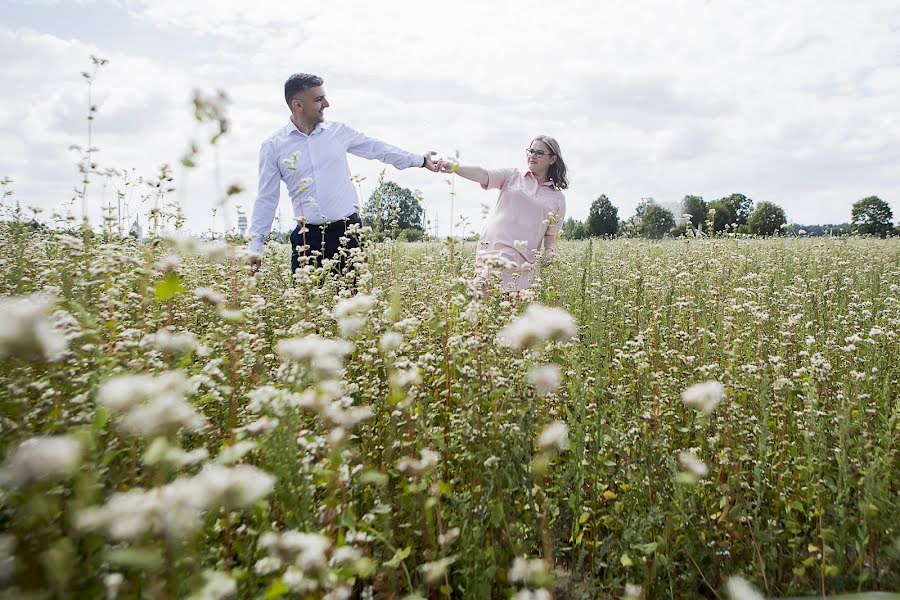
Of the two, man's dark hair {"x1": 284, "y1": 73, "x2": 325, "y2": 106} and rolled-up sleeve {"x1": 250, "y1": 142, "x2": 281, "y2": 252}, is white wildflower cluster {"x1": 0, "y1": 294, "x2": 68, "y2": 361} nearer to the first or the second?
rolled-up sleeve {"x1": 250, "y1": 142, "x2": 281, "y2": 252}

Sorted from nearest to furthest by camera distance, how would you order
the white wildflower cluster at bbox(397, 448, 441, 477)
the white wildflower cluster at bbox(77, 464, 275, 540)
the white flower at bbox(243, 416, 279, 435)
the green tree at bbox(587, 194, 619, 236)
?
the white wildflower cluster at bbox(77, 464, 275, 540) < the white flower at bbox(243, 416, 279, 435) < the white wildflower cluster at bbox(397, 448, 441, 477) < the green tree at bbox(587, 194, 619, 236)

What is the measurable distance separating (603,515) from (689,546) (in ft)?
1.44

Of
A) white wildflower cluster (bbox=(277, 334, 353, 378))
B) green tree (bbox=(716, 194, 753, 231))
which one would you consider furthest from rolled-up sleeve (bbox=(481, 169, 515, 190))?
green tree (bbox=(716, 194, 753, 231))

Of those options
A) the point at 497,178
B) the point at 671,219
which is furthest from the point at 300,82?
the point at 671,219

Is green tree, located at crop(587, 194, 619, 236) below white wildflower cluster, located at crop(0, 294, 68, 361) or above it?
above

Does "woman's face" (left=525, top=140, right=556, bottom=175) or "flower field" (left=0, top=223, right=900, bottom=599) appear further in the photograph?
"woman's face" (left=525, top=140, right=556, bottom=175)

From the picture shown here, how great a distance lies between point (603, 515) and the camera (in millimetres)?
2312

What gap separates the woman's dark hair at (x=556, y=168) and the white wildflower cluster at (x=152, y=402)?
5322 millimetres

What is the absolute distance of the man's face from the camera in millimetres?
5254

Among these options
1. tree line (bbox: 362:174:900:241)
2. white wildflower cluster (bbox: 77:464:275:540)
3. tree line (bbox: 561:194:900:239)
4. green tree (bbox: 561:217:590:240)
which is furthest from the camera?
tree line (bbox: 561:194:900:239)

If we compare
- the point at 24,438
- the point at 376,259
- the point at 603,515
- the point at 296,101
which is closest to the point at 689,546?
the point at 603,515

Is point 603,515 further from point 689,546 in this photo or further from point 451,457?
point 451,457

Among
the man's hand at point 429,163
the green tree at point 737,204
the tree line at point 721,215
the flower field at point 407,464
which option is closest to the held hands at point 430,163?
the man's hand at point 429,163

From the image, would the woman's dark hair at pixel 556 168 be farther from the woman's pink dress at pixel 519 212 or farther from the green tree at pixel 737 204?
the green tree at pixel 737 204
